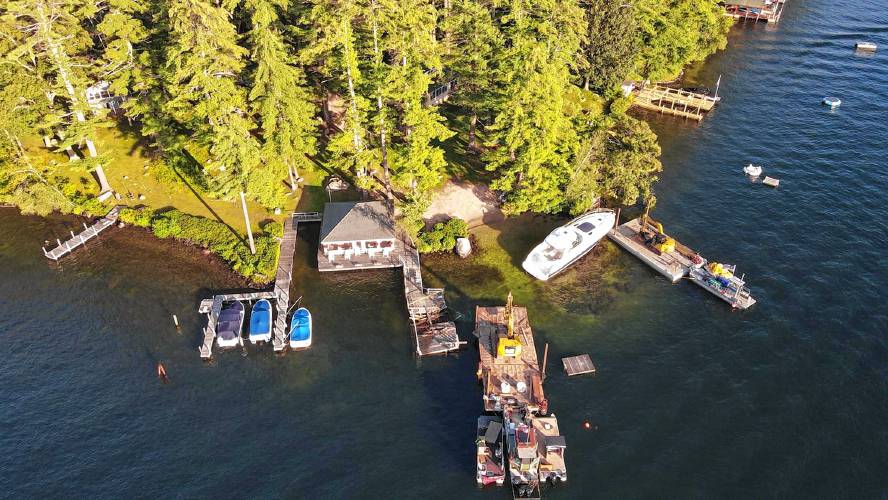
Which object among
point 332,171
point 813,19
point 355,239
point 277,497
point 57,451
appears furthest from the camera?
point 813,19

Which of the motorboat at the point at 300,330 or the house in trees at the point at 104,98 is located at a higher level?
the house in trees at the point at 104,98

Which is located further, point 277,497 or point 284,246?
point 284,246

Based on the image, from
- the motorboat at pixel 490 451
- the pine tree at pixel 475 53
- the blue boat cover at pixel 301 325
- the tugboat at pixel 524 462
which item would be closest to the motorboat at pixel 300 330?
the blue boat cover at pixel 301 325

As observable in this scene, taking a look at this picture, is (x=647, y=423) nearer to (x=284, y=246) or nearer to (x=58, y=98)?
(x=284, y=246)

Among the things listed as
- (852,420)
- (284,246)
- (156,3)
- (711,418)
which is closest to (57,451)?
(284,246)

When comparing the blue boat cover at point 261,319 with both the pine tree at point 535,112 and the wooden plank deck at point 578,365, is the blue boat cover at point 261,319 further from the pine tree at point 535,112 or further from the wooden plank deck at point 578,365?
the pine tree at point 535,112

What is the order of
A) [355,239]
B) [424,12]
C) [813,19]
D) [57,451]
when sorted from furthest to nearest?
[813,19] < [424,12] < [355,239] < [57,451]

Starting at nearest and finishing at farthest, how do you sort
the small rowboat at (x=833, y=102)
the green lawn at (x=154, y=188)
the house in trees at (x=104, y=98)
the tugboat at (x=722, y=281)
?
the tugboat at (x=722, y=281)
the green lawn at (x=154, y=188)
the house in trees at (x=104, y=98)
the small rowboat at (x=833, y=102)
